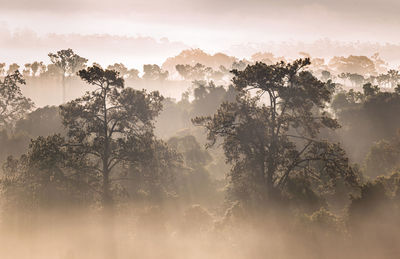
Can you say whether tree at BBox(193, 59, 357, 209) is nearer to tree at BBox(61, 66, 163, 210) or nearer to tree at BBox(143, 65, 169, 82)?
tree at BBox(61, 66, 163, 210)

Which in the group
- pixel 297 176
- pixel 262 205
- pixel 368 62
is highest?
pixel 368 62

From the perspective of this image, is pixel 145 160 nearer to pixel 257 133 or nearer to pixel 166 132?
pixel 257 133

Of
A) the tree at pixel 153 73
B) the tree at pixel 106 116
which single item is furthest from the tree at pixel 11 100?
the tree at pixel 153 73

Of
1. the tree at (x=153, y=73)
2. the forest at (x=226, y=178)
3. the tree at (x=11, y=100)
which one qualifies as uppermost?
the tree at (x=153, y=73)

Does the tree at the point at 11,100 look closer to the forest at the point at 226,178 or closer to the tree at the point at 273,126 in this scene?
the forest at the point at 226,178

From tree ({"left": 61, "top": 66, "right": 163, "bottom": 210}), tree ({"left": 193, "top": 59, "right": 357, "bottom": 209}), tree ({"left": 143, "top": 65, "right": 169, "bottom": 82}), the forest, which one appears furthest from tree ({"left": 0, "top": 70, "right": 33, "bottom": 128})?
tree ({"left": 143, "top": 65, "right": 169, "bottom": 82})

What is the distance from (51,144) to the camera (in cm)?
2431

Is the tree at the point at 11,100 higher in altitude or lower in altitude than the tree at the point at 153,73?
lower

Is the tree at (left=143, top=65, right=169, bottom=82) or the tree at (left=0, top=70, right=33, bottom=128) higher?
the tree at (left=143, top=65, right=169, bottom=82)

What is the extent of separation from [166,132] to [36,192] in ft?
185

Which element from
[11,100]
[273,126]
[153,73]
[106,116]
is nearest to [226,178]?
[273,126]

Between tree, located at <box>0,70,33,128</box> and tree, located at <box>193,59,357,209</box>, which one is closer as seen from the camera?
tree, located at <box>193,59,357,209</box>

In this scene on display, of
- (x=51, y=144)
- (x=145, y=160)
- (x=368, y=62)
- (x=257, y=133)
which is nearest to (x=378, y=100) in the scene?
(x=257, y=133)

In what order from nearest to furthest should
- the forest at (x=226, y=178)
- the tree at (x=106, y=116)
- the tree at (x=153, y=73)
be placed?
the forest at (x=226, y=178)
the tree at (x=106, y=116)
the tree at (x=153, y=73)
